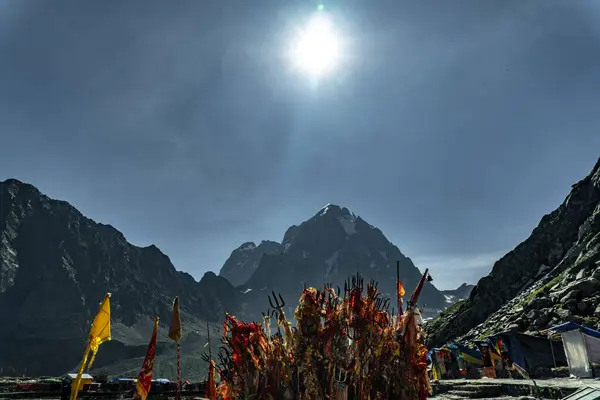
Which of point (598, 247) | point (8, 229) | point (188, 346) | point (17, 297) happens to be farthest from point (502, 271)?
point (8, 229)

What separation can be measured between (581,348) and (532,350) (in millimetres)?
4960

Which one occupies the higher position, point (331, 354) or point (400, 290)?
point (400, 290)

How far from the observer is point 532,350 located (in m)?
23.3

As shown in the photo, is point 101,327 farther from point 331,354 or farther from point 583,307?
point 583,307

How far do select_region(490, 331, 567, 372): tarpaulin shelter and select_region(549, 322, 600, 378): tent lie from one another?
333 cm

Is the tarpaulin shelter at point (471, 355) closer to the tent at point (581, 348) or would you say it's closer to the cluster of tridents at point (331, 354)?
the tent at point (581, 348)

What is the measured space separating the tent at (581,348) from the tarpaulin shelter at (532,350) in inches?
131

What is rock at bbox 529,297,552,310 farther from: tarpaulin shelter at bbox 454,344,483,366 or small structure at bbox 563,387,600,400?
small structure at bbox 563,387,600,400

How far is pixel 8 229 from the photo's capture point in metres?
179

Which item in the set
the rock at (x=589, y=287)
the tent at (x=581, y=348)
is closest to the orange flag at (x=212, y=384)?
the tent at (x=581, y=348)

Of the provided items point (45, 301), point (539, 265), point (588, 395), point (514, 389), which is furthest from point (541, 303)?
point (45, 301)

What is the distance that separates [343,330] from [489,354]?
24514 millimetres

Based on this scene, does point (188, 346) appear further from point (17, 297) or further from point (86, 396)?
point (86, 396)

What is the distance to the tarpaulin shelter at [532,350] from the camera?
2294 cm
